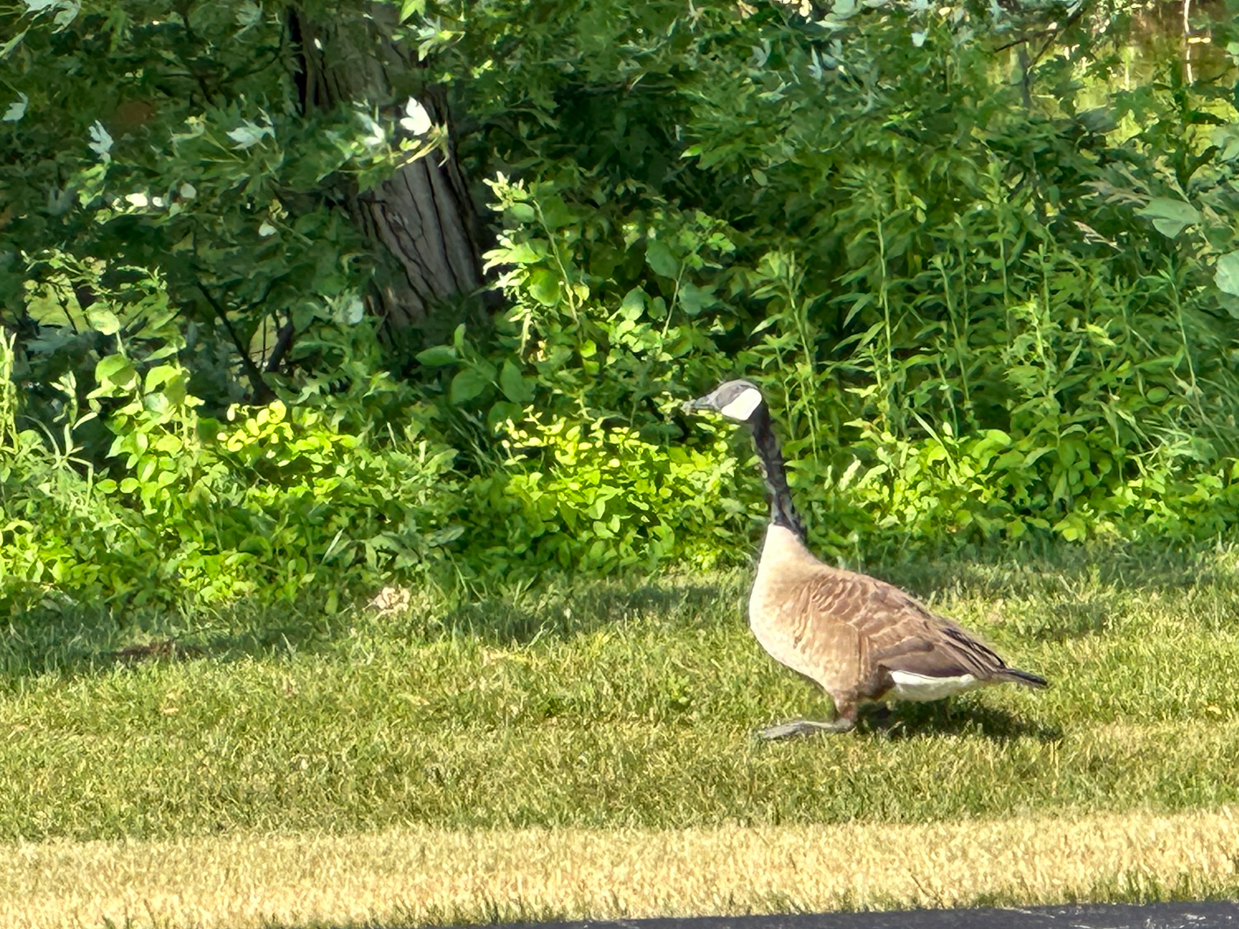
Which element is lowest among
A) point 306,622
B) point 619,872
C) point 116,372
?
point 306,622

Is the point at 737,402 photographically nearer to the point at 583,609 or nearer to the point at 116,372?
the point at 583,609

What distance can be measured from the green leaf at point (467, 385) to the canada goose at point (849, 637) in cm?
319

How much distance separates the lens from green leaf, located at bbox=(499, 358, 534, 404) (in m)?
9.45

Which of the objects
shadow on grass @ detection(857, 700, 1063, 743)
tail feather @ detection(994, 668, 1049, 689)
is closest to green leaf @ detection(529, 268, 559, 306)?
shadow on grass @ detection(857, 700, 1063, 743)

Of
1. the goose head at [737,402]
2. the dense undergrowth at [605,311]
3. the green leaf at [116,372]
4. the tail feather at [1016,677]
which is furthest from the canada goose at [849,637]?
the green leaf at [116,372]

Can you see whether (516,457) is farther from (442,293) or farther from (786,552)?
(786,552)

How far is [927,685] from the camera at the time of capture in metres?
5.96

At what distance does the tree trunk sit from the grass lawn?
228 cm

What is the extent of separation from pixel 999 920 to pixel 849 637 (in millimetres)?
1827

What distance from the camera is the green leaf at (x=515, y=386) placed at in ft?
31.0

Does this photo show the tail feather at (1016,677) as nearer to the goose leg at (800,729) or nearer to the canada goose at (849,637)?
the canada goose at (849,637)

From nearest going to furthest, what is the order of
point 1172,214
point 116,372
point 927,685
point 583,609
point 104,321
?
1. point 927,685
2. point 1172,214
3. point 583,609
4. point 116,372
5. point 104,321

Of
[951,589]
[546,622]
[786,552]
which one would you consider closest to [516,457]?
[546,622]

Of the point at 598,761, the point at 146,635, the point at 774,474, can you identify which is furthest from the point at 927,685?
the point at 146,635
